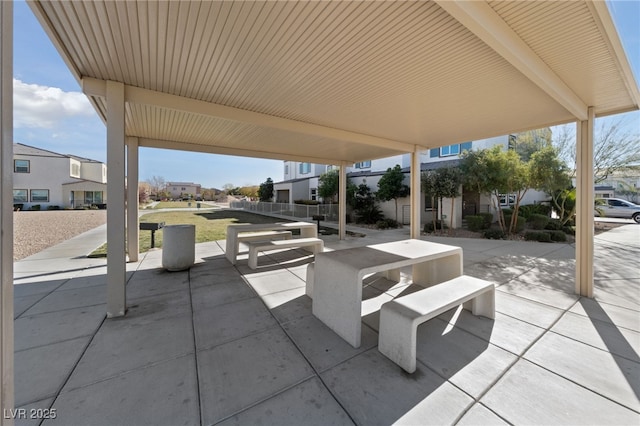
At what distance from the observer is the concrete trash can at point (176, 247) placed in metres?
5.35

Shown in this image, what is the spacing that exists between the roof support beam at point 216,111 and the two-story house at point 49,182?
112 feet

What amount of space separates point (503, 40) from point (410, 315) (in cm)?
293

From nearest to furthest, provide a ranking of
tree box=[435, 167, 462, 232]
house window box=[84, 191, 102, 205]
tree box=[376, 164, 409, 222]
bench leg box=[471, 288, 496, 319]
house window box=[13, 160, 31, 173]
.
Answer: bench leg box=[471, 288, 496, 319] → tree box=[435, 167, 462, 232] → tree box=[376, 164, 409, 222] → house window box=[13, 160, 31, 173] → house window box=[84, 191, 102, 205]

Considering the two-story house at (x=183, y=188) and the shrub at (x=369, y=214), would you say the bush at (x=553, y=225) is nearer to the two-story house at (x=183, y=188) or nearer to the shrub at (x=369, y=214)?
the shrub at (x=369, y=214)

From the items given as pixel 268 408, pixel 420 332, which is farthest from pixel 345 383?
pixel 420 332

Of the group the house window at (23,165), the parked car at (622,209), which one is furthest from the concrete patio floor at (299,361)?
the house window at (23,165)

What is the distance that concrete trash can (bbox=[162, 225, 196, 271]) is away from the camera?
5.35m

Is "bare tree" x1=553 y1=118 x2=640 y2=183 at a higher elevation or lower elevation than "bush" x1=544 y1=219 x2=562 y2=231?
higher

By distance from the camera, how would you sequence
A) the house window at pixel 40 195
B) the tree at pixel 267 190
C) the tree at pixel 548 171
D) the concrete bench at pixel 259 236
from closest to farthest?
the concrete bench at pixel 259 236 < the tree at pixel 548 171 < the house window at pixel 40 195 < the tree at pixel 267 190

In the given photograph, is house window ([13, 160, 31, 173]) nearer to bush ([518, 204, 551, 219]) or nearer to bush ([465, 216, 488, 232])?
bush ([465, 216, 488, 232])

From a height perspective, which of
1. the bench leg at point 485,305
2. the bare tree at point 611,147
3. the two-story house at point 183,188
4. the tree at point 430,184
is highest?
the two-story house at point 183,188

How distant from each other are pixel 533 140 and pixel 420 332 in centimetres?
1914

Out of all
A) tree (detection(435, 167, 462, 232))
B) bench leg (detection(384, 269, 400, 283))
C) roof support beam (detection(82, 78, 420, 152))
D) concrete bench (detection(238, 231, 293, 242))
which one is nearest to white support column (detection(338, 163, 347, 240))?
concrete bench (detection(238, 231, 293, 242))

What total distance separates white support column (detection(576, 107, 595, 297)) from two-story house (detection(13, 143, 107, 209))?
3955cm
